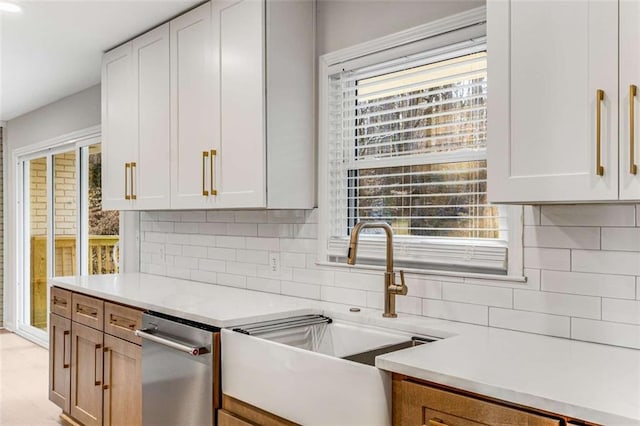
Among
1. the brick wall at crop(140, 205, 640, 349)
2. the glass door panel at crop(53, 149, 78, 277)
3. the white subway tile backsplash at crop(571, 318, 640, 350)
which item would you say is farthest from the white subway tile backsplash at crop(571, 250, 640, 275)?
the glass door panel at crop(53, 149, 78, 277)

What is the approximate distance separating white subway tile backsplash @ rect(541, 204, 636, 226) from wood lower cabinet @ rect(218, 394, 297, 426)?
1126 millimetres

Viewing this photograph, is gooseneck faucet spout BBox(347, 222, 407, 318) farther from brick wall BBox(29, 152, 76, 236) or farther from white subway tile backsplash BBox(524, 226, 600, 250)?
brick wall BBox(29, 152, 76, 236)

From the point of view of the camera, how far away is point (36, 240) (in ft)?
19.9

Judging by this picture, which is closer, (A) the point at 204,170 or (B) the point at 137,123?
(A) the point at 204,170

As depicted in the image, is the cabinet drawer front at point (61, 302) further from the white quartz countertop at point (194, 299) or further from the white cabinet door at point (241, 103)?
the white cabinet door at point (241, 103)

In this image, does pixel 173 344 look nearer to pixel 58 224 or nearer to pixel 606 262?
pixel 606 262

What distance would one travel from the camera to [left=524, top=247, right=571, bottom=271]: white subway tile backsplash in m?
1.85

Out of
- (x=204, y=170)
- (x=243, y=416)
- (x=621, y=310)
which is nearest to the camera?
(x=621, y=310)

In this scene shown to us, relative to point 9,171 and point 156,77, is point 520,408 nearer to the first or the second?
point 156,77

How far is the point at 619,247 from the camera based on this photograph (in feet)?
5.66

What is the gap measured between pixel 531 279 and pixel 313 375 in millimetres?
833

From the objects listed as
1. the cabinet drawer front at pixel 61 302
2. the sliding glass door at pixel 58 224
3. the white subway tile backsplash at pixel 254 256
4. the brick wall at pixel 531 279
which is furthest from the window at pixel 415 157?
the sliding glass door at pixel 58 224

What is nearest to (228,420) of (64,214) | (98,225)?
(98,225)

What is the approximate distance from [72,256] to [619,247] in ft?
16.1
